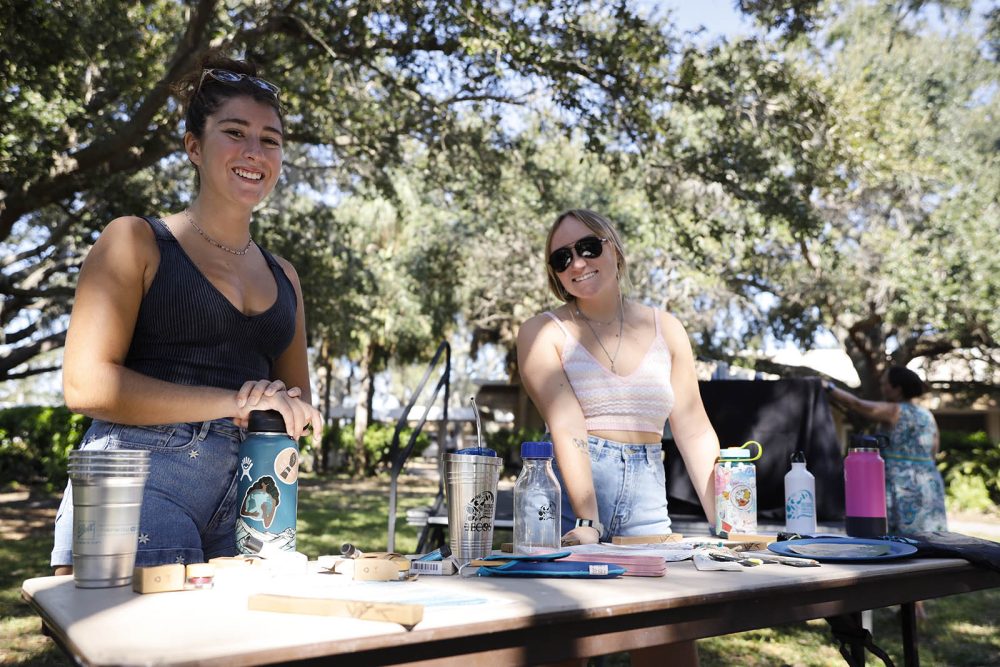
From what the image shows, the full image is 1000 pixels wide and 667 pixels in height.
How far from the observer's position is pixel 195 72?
199cm

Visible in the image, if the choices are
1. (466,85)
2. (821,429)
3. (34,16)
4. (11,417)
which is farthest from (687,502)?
(11,417)

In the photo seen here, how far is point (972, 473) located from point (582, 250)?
17501 millimetres

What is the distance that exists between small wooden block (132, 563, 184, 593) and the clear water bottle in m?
0.84

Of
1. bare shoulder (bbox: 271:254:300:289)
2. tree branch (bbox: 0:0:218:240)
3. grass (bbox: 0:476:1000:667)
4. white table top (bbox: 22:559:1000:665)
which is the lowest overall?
grass (bbox: 0:476:1000:667)

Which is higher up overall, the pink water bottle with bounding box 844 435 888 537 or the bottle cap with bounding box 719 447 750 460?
the bottle cap with bounding box 719 447 750 460

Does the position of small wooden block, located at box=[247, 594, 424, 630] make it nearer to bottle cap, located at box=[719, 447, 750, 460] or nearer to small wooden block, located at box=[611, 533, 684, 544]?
small wooden block, located at box=[611, 533, 684, 544]

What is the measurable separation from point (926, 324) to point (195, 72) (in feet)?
67.1

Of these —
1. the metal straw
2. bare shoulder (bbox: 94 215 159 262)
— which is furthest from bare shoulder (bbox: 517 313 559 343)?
bare shoulder (bbox: 94 215 159 262)

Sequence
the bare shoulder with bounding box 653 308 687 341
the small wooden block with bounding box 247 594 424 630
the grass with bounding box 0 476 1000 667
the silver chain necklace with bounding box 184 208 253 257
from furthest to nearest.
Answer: the grass with bounding box 0 476 1000 667 < the bare shoulder with bounding box 653 308 687 341 < the silver chain necklace with bounding box 184 208 253 257 < the small wooden block with bounding box 247 594 424 630

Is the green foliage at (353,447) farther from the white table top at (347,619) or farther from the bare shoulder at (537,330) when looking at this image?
the white table top at (347,619)

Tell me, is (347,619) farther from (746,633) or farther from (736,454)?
(746,633)

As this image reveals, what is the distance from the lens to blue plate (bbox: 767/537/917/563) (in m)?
1.98

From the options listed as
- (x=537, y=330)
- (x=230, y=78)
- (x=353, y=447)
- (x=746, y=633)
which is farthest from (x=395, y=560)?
(x=353, y=447)

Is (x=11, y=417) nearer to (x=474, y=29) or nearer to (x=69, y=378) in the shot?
(x=474, y=29)
